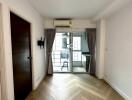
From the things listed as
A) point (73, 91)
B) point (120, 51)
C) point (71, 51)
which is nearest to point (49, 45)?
point (71, 51)

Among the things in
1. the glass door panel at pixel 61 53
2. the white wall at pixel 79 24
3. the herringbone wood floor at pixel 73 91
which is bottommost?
the herringbone wood floor at pixel 73 91

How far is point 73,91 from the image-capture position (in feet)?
10.9

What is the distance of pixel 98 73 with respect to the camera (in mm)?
4586

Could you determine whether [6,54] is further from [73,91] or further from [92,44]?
[92,44]

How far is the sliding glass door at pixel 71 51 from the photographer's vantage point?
512 cm

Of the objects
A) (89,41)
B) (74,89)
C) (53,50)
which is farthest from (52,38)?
(74,89)

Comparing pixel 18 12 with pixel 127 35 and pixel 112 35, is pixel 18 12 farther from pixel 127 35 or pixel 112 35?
pixel 112 35

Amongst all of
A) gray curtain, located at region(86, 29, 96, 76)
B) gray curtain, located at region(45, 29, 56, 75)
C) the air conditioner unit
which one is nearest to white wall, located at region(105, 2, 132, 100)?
gray curtain, located at region(86, 29, 96, 76)

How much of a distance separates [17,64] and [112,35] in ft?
9.56

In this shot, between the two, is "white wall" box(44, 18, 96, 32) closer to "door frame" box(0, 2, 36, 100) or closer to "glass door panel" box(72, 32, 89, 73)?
"glass door panel" box(72, 32, 89, 73)

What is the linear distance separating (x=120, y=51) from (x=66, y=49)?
2.52m

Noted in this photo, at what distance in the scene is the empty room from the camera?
219 cm

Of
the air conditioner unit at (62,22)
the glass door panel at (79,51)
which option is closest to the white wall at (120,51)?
the glass door panel at (79,51)

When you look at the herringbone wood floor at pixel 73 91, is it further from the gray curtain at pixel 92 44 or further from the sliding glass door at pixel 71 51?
the sliding glass door at pixel 71 51
